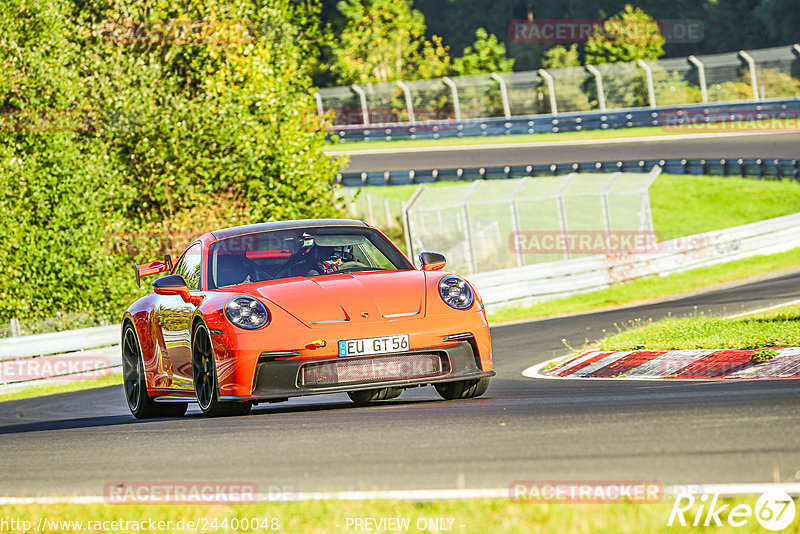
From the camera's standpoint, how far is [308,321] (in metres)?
7.77

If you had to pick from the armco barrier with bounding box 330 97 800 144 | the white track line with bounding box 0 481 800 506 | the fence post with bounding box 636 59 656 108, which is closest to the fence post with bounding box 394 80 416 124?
the armco barrier with bounding box 330 97 800 144

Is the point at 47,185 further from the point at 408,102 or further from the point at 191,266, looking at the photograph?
the point at 408,102

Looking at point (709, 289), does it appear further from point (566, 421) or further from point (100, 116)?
point (566, 421)

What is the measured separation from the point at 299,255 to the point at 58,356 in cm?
922

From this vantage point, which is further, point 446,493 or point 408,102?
point 408,102

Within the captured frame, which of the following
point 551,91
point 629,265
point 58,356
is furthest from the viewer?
point 551,91

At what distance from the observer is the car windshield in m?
8.73

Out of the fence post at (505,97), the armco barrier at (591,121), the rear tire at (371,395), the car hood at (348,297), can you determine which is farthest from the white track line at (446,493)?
the fence post at (505,97)

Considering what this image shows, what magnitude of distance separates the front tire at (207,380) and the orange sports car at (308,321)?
11 mm

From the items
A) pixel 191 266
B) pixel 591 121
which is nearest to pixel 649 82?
pixel 591 121

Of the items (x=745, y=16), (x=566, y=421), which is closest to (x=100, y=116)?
(x=566, y=421)

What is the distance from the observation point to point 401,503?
452 cm

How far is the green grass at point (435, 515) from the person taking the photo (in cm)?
393

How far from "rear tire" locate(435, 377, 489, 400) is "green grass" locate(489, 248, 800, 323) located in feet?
42.0
